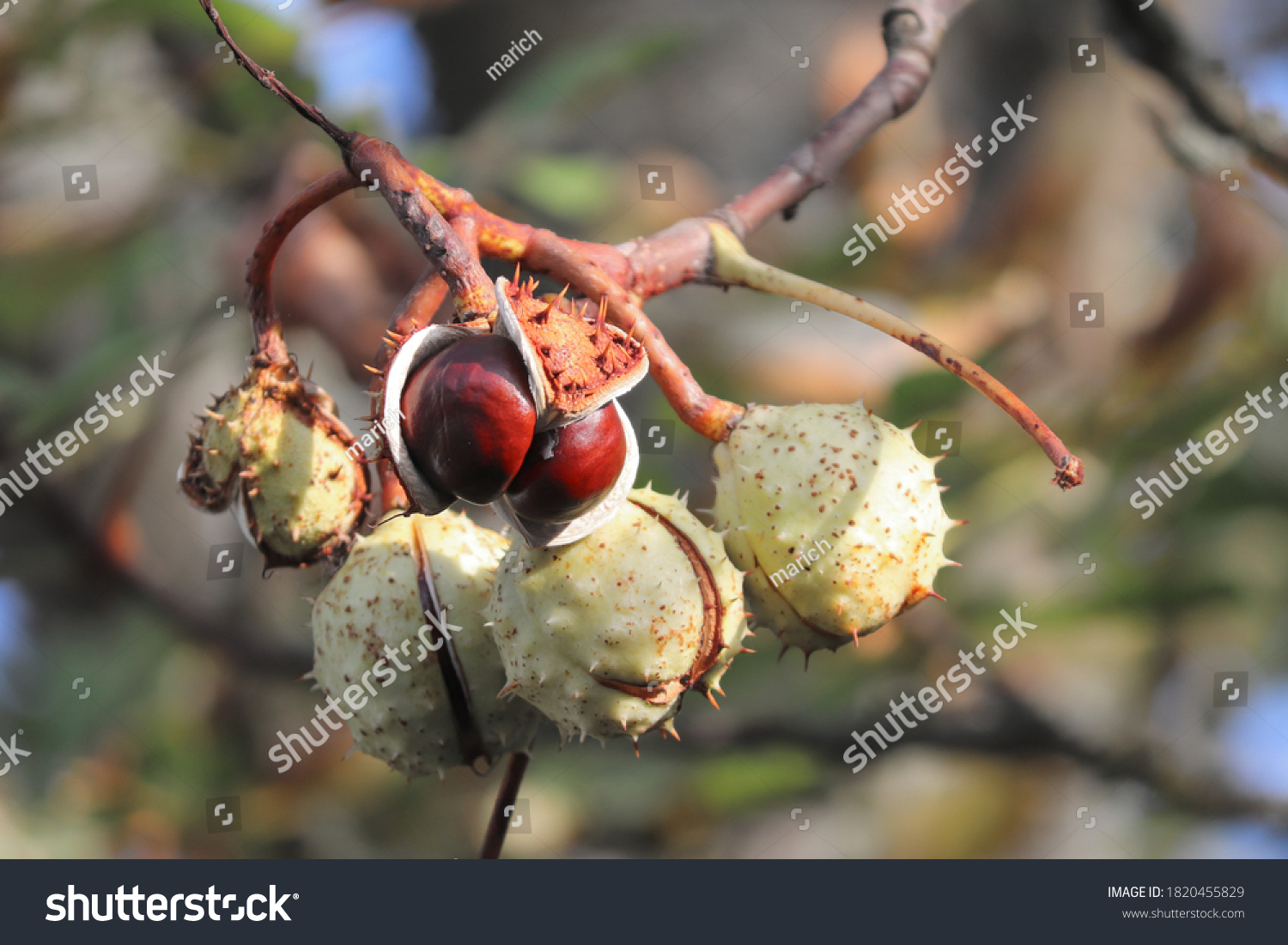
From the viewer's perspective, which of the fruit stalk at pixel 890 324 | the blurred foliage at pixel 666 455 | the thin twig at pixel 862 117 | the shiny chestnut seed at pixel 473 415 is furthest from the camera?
the blurred foliage at pixel 666 455

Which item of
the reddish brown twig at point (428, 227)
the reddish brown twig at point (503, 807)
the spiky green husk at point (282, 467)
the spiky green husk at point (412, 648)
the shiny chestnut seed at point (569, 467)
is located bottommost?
the reddish brown twig at point (503, 807)

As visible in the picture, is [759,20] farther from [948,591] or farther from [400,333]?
[400,333]

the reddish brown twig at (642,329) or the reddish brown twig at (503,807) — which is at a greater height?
the reddish brown twig at (642,329)

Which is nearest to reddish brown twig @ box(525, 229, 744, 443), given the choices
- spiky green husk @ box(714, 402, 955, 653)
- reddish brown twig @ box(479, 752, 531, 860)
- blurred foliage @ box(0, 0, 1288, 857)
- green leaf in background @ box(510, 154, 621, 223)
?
spiky green husk @ box(714, 402, 955, 653)

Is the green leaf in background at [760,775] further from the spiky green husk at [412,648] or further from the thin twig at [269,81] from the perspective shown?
the thin twig at [269,81]

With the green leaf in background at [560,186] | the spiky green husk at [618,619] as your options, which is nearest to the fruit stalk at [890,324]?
the spiky green husk at [618,619]

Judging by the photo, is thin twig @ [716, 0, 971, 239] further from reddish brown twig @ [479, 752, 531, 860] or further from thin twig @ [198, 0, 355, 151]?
reddish brown twig @ [479, 752, 531, 860]

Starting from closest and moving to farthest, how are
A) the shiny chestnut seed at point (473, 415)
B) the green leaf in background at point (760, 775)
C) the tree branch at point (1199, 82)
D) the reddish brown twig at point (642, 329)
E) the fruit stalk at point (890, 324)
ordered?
the shiny chestnut seed at point (473, 415) → the fruit stalk at point (890, 324) → the reddish brown twig at point (642, 329) → the tree branch at point (1199, 82) → the green leaf in background at point (760, 775)
